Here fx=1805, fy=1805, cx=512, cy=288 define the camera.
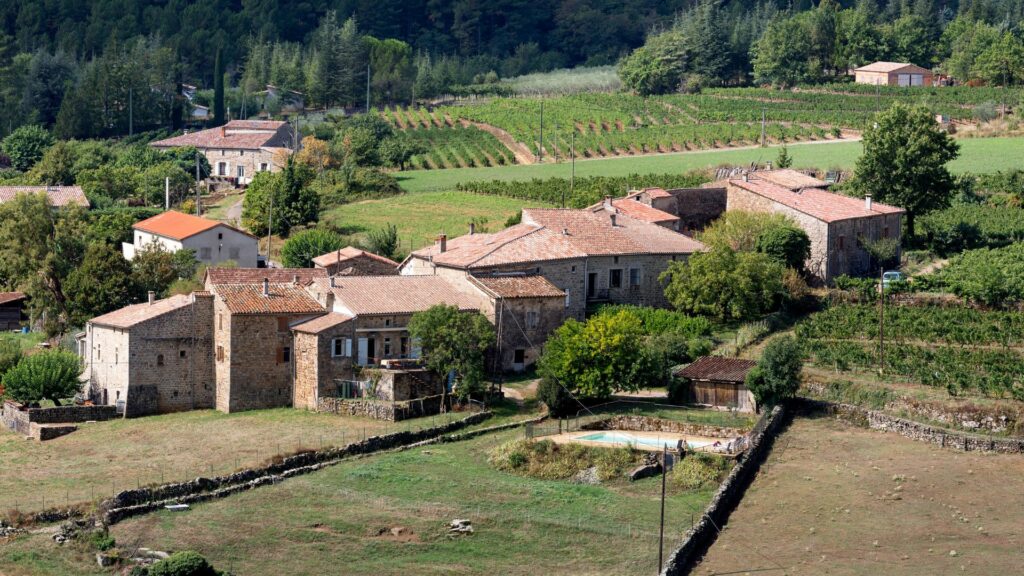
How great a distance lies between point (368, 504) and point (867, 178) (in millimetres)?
37396

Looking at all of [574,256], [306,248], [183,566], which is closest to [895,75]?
[306,248]

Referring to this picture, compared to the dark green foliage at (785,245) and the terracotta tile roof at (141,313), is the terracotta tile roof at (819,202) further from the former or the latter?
the terracotta tile roof at (141,313)

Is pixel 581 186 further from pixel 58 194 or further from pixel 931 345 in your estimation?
pixel 931 345

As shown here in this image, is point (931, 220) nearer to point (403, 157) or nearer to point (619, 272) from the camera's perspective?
point (619, 272)

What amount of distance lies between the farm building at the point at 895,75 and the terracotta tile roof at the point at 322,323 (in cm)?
8401

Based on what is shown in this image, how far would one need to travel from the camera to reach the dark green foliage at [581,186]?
86.4 metres

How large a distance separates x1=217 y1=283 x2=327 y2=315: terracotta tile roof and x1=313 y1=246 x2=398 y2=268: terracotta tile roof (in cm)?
887

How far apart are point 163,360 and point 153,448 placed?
667cm

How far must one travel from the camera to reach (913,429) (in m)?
53.6

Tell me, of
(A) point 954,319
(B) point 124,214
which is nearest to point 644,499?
(A) point 954,319

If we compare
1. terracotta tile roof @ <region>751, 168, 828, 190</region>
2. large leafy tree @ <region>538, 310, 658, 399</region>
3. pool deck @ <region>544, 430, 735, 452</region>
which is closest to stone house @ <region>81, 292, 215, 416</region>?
large leafy tree @ <region>538, 310, 658, 399</region>

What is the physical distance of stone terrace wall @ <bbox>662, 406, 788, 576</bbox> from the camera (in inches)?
1673

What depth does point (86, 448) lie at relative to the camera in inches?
2169

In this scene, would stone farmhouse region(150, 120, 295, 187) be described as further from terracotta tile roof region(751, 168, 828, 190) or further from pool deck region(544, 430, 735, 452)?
pool deck region(544, 430, 735, 452)
